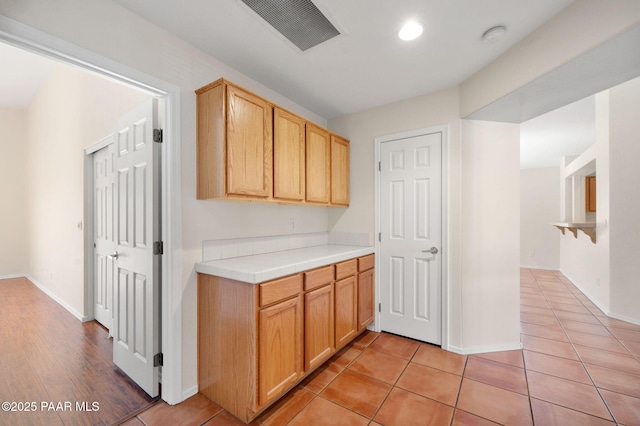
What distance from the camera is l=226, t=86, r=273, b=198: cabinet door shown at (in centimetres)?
187

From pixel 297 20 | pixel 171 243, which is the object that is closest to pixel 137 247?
pixel 171 243

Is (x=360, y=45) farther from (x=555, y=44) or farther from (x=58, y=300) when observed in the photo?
(x=58, y=300)

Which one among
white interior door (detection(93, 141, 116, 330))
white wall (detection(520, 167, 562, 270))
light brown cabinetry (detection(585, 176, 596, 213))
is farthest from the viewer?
white wall (detection(520, 167, 562, 270))

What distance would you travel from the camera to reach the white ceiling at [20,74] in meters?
3.71

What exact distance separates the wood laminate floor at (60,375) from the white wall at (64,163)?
425 mm

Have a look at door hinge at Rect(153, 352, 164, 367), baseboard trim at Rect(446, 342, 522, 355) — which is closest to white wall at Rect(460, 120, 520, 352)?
baseboard trim at Rect(446, 342, 522, 355)

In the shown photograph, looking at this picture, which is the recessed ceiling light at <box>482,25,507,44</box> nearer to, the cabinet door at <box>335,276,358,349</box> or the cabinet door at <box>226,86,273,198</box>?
the cabinet door at <box>226,86,273,198</box>

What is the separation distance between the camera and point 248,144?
2.00m

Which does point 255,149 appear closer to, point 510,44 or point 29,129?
point 510,44

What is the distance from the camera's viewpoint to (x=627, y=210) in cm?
340

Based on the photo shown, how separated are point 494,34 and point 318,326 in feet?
8.14

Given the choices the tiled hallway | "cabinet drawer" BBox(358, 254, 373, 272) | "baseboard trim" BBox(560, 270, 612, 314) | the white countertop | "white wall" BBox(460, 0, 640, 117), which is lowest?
"baseboard trim" BBox(560, 270, 612, 314)

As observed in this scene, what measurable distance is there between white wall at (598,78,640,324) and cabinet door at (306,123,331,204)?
3.76 meters

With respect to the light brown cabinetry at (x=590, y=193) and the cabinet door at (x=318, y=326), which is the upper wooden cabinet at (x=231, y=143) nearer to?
the cabinet door at (x=318, y=326)
